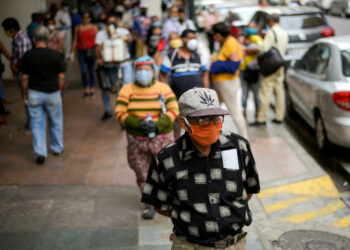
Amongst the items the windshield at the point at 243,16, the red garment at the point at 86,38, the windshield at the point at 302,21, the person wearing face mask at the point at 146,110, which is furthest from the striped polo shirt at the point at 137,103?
the windshield at the point at 243,16

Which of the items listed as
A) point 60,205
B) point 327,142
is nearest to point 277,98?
point 327,142

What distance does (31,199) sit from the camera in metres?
5.96

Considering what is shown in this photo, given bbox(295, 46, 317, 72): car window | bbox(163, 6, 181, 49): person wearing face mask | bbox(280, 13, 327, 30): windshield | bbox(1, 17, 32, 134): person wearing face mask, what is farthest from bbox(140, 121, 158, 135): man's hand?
bbox(280, 13, 327, 30): windshield

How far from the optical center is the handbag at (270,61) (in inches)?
335

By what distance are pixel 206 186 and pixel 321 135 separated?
5.14 m

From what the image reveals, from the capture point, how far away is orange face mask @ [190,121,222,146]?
2854mm

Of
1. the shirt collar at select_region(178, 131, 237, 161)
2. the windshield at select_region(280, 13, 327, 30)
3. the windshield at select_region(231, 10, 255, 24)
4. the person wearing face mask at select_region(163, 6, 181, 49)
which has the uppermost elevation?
the shirt collar at select_region(178, 131, 237, 161)

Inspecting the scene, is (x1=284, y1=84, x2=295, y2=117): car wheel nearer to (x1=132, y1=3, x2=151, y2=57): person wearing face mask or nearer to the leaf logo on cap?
(x1=132, y1=3, x2=151, y2=57): person wearing face mask

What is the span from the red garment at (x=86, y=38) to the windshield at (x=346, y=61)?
5.63 metres

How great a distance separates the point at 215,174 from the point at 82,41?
339 inches

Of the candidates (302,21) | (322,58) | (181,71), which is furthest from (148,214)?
(302,21)

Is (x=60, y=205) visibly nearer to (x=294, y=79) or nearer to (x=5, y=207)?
(x=5, y=207)

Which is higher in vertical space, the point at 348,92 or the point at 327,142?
the point at 348,92

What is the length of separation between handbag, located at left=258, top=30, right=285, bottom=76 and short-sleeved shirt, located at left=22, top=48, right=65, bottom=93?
3.56 meters
